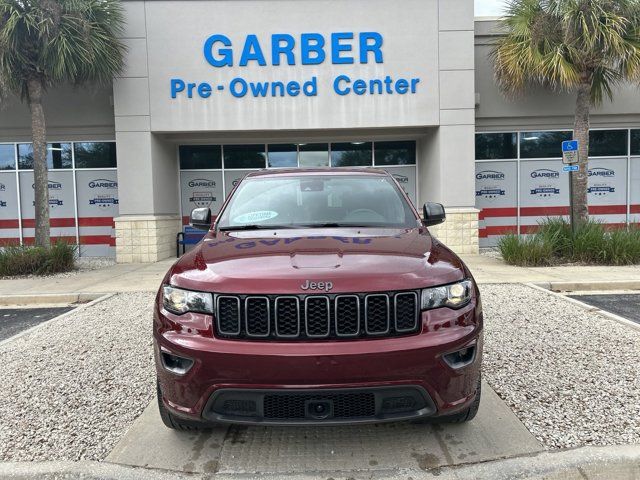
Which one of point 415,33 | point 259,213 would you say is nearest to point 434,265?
point 259,213

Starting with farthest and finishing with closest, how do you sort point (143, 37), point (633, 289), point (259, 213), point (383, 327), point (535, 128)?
point (535, 128) → point (143, 37) → point (633, 289) → point (259, 213) → point (383, 327)

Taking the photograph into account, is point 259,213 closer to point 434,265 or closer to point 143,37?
point 434,265

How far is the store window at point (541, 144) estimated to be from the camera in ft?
43.9

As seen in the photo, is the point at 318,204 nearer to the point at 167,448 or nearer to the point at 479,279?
the point at 167,448

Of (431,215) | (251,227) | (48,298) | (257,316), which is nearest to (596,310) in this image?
(431,215)

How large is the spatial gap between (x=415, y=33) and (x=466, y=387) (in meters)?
10.8

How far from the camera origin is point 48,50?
9914 millimetres

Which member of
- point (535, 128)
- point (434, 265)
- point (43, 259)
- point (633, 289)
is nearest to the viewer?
point (434, 265)

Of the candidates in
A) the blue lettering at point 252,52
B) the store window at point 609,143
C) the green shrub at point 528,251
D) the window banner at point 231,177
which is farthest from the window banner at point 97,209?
the store window at point 609,143

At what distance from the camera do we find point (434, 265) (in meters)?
2.84

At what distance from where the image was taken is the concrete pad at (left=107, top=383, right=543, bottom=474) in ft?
9.35

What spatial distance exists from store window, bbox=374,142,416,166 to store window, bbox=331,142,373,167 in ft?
0.84

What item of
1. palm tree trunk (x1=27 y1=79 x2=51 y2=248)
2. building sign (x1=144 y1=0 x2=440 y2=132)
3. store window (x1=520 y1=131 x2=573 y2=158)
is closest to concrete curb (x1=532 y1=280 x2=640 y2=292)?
building sign (x1=144 y1=0 x2=440 y2=132)

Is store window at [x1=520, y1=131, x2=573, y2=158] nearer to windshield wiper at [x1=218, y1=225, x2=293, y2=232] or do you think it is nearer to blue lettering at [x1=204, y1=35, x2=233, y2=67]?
blue lettering at [x1=204, y1=35, x2=233, y2=67]
